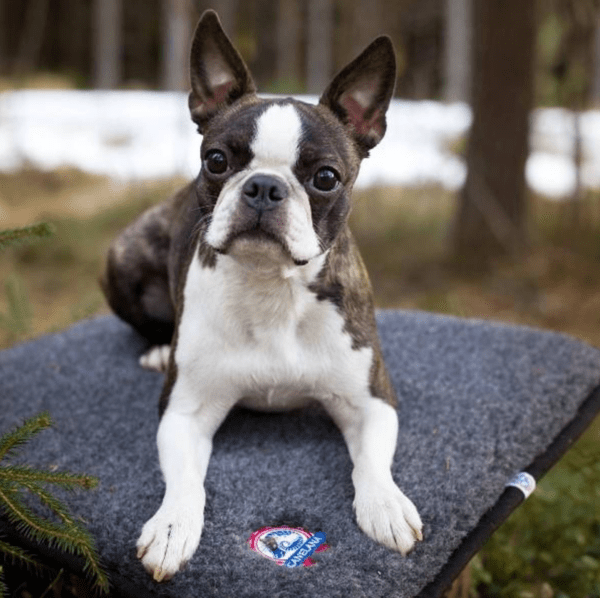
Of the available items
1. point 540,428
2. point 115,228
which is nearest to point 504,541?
point 540,428

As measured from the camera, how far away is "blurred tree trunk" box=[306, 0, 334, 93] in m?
9.25

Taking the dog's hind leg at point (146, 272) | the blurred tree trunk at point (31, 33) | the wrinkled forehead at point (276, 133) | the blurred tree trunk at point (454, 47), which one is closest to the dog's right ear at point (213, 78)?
the wrinkled forehead at point (276, 133)

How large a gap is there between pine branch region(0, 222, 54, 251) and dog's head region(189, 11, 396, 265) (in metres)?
0.43

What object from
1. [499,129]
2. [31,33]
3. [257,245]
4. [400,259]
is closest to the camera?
[257,245]

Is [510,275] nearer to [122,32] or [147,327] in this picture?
[147,327]

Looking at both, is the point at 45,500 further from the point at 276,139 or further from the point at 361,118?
the point at 361,118

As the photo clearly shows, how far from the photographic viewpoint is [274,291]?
2.27 m

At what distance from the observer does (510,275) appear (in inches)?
221

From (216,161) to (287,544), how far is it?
100 centimetres

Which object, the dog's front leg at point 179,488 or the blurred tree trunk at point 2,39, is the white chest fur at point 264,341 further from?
the blurred tree trunk at point 2,39

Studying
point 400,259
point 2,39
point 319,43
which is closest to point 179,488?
point 400,259

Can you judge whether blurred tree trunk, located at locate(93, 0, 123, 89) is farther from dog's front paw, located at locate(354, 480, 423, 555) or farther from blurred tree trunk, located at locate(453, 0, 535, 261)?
dog's front paw, located at locate(354, 480, 423, 555)

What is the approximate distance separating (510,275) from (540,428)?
3083 mm

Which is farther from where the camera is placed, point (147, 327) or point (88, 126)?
point (88, 126)
